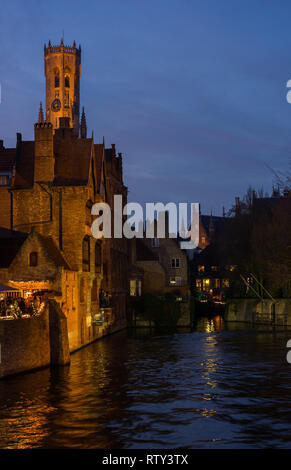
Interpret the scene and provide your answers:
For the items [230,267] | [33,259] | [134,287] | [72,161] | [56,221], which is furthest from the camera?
[230,267]

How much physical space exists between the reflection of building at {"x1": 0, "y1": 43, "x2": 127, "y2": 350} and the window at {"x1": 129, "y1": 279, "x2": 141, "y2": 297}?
2322 centimetres

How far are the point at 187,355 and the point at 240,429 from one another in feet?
76.9

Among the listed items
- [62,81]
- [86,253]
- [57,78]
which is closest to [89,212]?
[86,253]

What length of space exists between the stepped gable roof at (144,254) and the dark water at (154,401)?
3760cm

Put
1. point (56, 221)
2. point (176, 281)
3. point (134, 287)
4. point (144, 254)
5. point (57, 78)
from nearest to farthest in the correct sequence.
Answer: point (56, 221) < point (134, 287) < point (144, 254) < point (176, 281) < point (57, 78)

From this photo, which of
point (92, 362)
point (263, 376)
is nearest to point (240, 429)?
point (263, 376)

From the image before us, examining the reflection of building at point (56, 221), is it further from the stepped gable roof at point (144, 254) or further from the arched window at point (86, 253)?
the stepped gable roof at point (144, 254)

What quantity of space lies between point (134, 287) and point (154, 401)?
53886mm

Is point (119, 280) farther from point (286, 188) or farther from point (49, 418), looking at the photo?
point (49, 418)

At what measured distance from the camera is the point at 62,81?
174 meters

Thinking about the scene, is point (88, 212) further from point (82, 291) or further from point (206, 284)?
point (206, 284)

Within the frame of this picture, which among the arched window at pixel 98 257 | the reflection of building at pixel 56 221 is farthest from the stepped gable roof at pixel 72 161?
the arched window at pixel 98 257

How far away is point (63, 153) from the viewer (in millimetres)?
53344

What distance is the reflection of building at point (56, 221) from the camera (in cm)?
4503
